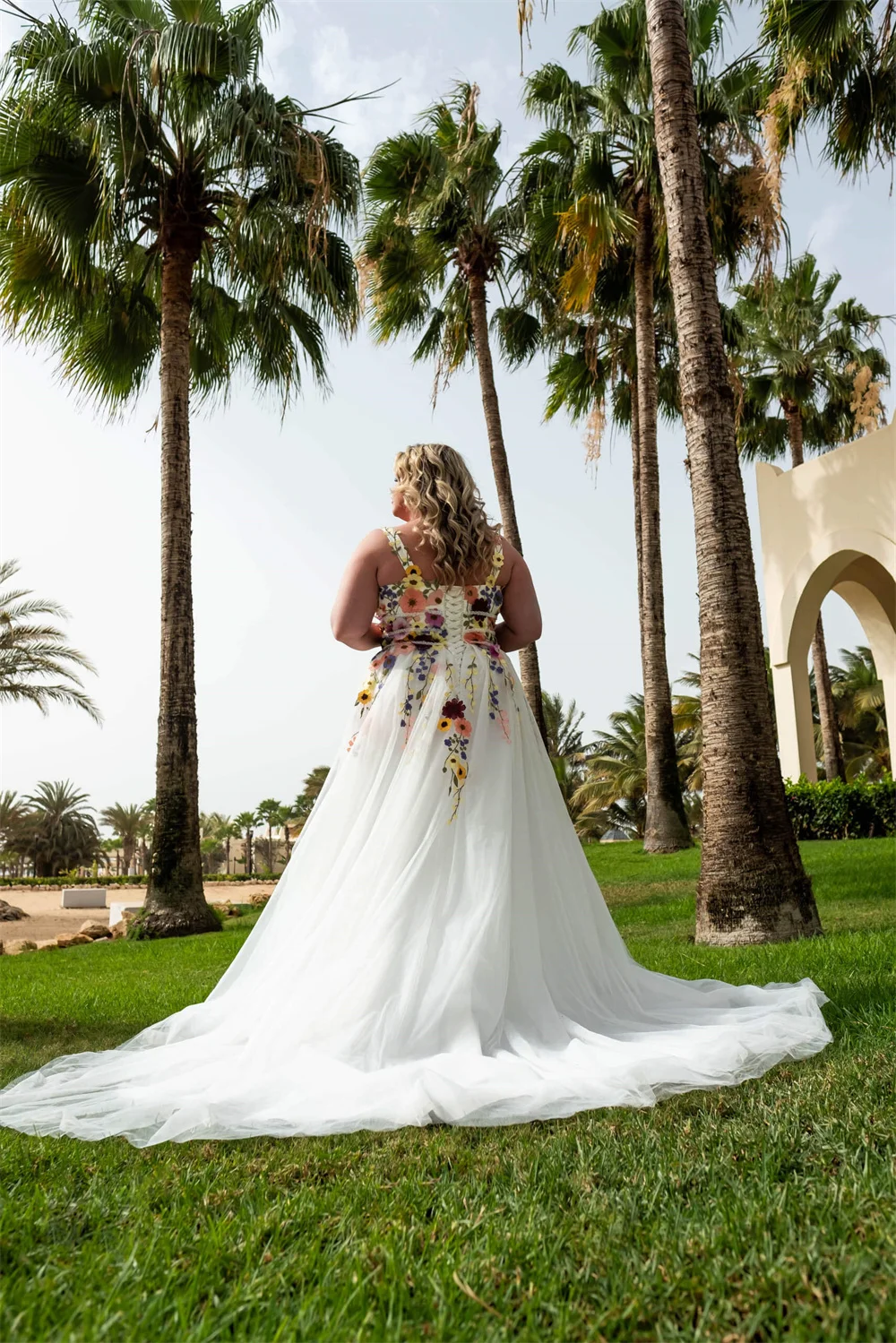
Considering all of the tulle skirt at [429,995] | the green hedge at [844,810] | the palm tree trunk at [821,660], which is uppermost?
the palm tree trunk at [821,660]

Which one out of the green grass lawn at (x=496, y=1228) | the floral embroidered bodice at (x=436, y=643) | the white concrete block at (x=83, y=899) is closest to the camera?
the green grass lawn at (x=496, y=1228)

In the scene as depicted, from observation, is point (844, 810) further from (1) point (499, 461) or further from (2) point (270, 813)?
(2) point (270, 813)

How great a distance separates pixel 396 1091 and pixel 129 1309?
126cm

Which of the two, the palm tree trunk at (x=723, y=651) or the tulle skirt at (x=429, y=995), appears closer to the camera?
the tulle skirt at (x=429, y=995)

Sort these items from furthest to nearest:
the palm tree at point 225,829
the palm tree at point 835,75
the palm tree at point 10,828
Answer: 1. the palm tree at point 225,829
2. the palm tree at point 10,828
3. the palm tree at point 835,75

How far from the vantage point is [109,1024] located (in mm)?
4750

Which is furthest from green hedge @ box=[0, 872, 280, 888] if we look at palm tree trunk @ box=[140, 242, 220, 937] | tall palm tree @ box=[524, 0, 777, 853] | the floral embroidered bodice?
the floral embroidered bodice

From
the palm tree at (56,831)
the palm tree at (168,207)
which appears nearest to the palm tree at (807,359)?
the palm tree at (168,207)

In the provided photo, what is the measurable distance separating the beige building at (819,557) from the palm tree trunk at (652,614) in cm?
248

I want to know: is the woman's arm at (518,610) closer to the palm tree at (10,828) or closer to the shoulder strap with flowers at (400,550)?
the shoulder strap with flowers at (400,550)

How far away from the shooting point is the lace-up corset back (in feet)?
13.3

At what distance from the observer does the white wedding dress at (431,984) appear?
2762 millimetres

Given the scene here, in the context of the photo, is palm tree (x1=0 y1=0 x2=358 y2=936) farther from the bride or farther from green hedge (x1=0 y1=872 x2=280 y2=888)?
green hedge (x1=0 y1=872 x2=280 y2=888)

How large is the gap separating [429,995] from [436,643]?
1.49 meters
